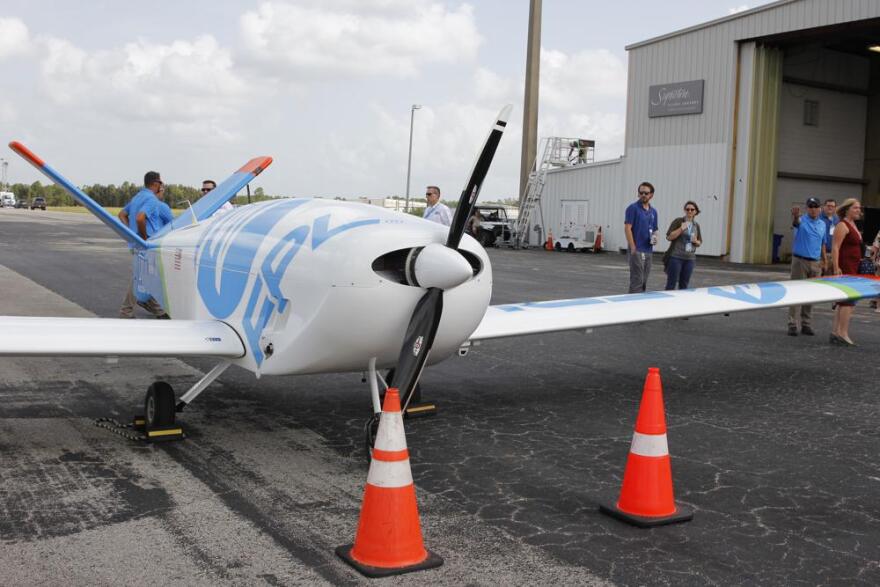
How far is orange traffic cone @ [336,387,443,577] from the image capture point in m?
3.59

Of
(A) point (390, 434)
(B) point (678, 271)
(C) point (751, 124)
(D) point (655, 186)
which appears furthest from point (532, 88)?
(A) point (390, 434)

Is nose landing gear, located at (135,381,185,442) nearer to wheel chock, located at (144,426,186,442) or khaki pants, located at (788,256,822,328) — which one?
wheel chock, located at (144,426,186,442)

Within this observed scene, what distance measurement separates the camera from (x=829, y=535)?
4.07 meters

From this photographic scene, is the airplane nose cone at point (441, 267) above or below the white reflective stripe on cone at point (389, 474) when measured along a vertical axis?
above

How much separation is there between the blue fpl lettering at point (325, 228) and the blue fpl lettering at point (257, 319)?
1.83 ft

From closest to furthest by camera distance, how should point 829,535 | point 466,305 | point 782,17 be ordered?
point 829,535 → point 466,305 → point 782,17

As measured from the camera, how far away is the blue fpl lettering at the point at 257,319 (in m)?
5.29

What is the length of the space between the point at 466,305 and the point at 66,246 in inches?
1001

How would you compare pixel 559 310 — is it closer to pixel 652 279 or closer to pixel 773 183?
pixel 652 279

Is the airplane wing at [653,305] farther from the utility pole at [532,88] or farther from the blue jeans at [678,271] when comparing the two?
the utility pole at [532,88]

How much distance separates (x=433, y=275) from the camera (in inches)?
181

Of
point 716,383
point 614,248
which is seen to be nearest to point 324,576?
point 716,383

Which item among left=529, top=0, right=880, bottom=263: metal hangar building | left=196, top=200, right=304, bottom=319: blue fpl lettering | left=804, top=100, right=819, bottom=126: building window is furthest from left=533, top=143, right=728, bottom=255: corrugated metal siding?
left=196, top=200, right=304, bottom=319: blue fpl lettering

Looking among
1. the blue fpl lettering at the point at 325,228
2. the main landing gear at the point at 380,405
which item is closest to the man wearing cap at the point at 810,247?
the main landing gear at the point at 380,405
